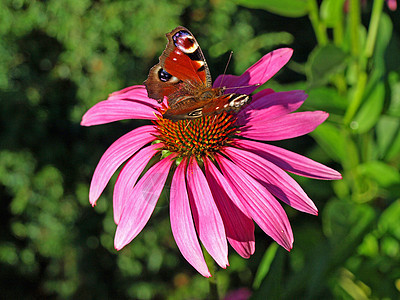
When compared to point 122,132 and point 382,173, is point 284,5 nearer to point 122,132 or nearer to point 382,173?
point 382,173

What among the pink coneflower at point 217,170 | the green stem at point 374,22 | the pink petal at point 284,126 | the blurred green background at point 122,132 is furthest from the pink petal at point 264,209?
the green stem at point 374,22

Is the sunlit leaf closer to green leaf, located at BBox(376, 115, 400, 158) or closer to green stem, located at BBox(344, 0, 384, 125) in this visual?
green stem, located at BBox(344, 0, 384, 125)

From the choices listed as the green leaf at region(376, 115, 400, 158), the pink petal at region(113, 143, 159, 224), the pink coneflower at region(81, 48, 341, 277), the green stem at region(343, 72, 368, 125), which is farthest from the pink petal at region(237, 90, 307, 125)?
the green leaf at region(376, 115, 400, 158)

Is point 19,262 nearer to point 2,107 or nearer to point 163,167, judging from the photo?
point 2,107

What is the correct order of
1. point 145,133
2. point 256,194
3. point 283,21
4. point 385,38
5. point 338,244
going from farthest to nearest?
1. point 283,21
2. point 385,38
3. point 338,244
4. point 145,133
5. point 256,194

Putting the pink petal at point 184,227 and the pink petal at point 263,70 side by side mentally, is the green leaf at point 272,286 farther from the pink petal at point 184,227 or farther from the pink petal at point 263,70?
the pink petal at point 263,70

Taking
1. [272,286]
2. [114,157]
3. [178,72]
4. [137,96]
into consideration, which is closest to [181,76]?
[178,72]

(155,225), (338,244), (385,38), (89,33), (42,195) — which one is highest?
(385,38)

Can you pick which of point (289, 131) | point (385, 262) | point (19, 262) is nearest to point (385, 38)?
point (385, 262)
